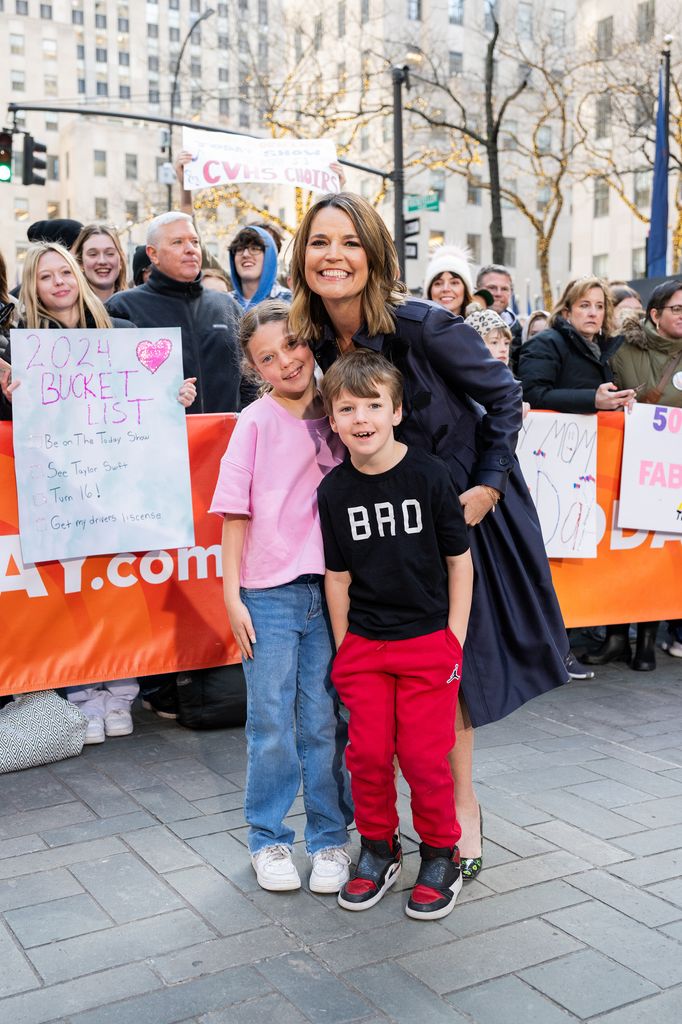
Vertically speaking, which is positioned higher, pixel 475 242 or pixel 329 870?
pixel 475 242

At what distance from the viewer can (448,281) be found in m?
5.96

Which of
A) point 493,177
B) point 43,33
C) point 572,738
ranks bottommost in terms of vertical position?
point 572,738

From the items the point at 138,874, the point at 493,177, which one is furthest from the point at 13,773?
the point at 493,177

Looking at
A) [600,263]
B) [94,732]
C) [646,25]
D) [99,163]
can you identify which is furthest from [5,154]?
[99,163]

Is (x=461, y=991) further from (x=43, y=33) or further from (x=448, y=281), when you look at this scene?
(x=43, y=33)

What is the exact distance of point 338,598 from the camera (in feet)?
10.5

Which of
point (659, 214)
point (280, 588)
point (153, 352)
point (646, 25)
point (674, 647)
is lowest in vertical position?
point (674, 647)

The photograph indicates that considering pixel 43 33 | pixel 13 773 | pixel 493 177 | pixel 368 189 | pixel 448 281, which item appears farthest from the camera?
pixel 43 33

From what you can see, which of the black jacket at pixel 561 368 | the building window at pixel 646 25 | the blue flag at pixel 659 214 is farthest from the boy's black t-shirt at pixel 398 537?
the building window at pixel 646 25

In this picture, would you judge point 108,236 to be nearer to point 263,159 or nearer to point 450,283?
point 450,283

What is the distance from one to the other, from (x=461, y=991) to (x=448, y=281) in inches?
162

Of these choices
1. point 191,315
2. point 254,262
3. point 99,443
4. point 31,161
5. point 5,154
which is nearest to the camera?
point 99,443

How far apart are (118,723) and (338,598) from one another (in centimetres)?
200

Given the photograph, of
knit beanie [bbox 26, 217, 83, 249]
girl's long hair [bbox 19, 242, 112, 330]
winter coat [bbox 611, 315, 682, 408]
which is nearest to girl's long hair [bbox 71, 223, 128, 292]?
knit beanie [bbox 26, 217, 83, 249]
